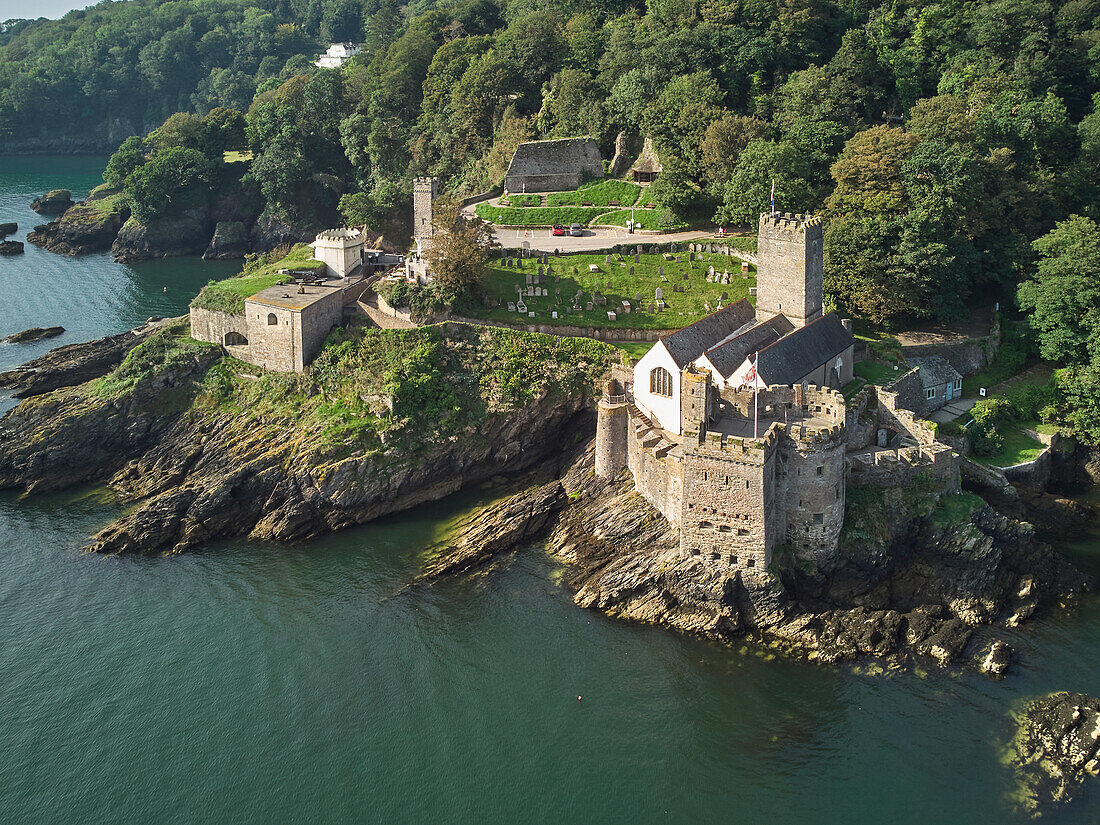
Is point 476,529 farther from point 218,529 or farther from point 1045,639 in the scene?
point 1045,639

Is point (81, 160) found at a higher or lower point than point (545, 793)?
higher

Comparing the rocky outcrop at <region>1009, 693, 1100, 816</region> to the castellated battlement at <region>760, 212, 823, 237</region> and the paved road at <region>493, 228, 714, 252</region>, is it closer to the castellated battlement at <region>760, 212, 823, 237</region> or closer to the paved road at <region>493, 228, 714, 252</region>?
the castellated battlement at <region>760, 212, 823, 237</region>

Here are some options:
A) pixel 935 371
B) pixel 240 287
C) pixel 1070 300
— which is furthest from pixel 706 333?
pixel 240 287

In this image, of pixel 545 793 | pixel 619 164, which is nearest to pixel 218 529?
pixel 545 793

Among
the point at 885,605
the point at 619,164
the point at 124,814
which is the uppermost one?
the point at 619,164

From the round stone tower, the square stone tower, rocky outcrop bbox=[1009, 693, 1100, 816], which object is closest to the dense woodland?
the square stone tower
